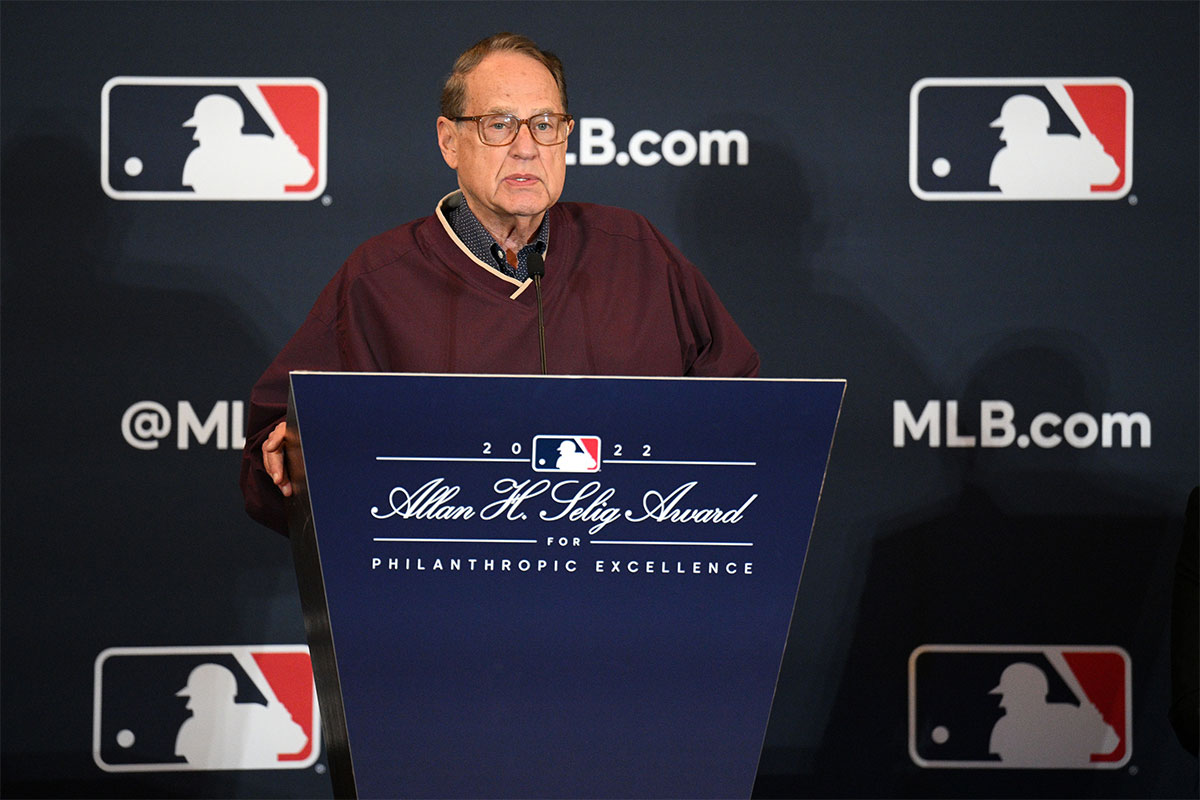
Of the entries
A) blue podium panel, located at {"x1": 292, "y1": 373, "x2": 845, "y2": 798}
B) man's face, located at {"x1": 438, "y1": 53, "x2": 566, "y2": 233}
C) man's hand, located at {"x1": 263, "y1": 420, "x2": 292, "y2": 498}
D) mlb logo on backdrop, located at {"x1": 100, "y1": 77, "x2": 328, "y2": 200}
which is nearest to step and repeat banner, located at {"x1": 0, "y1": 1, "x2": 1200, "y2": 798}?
mlb logo on backdrop, located at {"x1": 100, "y1": 77, "x2": 328, "y2": 200}

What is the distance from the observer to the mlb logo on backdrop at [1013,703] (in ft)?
8.20

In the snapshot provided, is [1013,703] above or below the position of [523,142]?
below

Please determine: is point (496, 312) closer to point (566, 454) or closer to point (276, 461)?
point (276, 461)

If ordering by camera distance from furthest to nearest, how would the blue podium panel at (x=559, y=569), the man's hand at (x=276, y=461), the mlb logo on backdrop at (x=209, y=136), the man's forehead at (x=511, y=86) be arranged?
the mlb logo on backdrop at (x=209, y=136) → the man's forehead at (x=511, y=86) → the man's hand at (x=276, y=461) → the blue podium panel at (x=559, y=569)

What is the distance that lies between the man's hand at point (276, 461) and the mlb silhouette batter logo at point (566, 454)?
34 cm

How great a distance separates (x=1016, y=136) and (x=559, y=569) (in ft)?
5.88

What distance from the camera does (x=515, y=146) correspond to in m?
1.50

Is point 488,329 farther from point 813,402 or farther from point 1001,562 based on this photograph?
point 1001,562

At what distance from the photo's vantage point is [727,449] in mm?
1098

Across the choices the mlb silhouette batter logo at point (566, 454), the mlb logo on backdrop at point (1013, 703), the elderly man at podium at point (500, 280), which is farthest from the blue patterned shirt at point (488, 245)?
the mlb logo on backdrop at point (1013, 703)

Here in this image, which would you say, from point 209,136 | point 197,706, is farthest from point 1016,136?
point 197,706

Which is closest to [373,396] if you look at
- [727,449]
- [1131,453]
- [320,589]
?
[320,589]

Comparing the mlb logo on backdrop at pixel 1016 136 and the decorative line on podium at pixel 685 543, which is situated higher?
the mlb logo on backdrop at pixel 1016 136

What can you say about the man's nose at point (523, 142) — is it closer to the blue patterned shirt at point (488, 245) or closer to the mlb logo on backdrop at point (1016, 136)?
the blue patterned shirt at point (488, 245)
